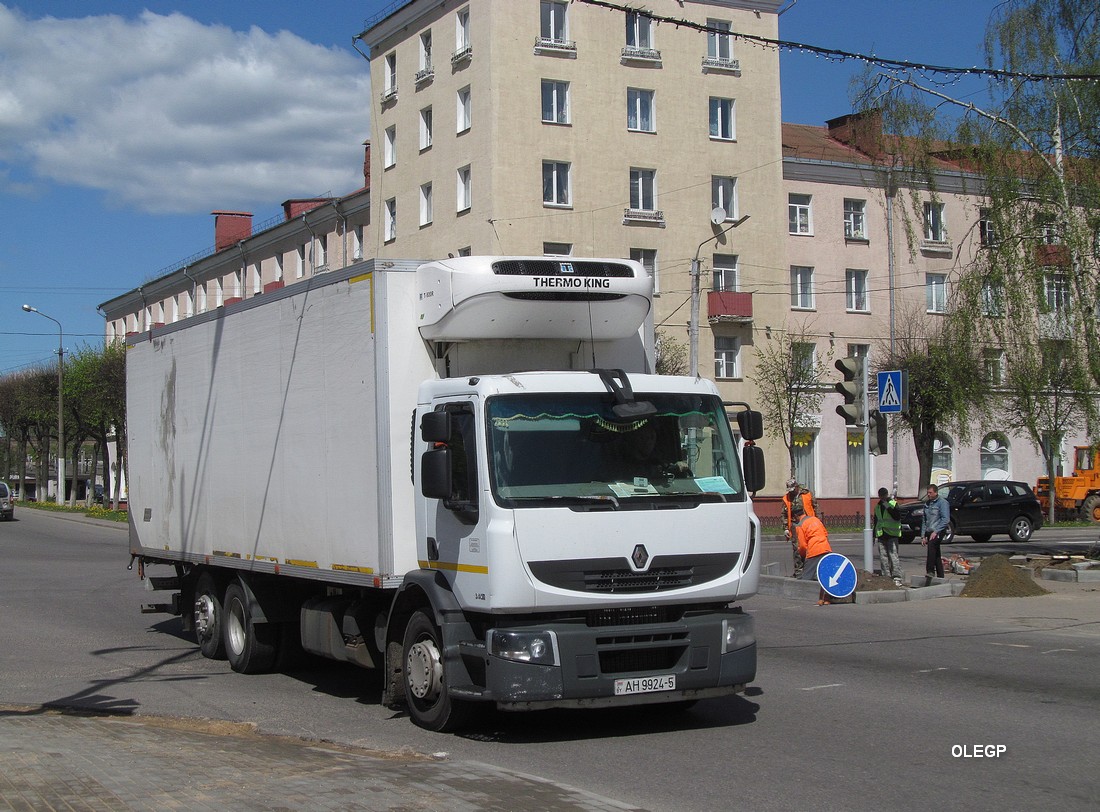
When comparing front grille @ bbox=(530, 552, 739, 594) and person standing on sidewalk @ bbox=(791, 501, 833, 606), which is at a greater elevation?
front grille @ bbox=(530, 552, 739, 594)

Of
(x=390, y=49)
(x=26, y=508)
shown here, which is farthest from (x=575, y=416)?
(x=26, y=508)

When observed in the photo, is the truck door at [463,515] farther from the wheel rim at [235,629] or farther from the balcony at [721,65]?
the balcony at [721,65]

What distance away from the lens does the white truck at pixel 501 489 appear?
7.92 m

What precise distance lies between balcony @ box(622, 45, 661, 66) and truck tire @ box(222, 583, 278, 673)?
34739 mm

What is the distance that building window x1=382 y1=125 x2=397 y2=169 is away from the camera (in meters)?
46.3

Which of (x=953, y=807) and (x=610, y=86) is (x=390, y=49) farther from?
(x=953, y=807)

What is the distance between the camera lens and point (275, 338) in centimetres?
1071

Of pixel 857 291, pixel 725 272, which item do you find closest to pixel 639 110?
pixel 725 272

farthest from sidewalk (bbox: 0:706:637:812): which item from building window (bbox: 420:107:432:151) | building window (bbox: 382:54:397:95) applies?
building window (bbox: 382:54:397:95)

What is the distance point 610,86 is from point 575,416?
119ft

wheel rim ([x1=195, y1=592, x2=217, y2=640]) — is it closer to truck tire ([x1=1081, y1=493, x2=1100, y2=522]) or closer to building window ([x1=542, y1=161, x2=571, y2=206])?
building window ([x1=542, y1=161, x2=571, y2=206])

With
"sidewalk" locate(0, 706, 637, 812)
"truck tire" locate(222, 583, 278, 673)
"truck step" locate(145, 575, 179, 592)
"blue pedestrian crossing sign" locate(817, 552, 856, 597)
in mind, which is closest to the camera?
"sidewalk" locate(0, 706, 637, 812)

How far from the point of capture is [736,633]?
27.8 ft

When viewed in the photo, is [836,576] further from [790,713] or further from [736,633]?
[736,633]
